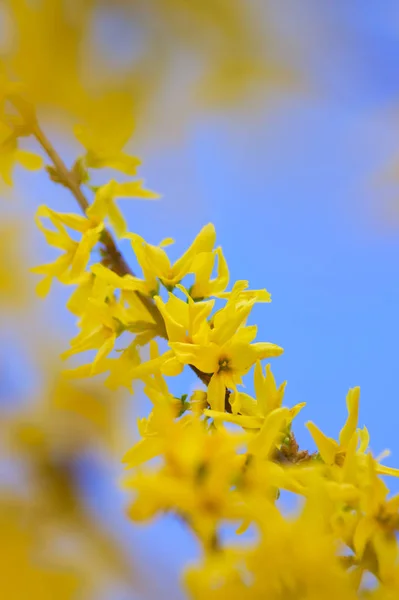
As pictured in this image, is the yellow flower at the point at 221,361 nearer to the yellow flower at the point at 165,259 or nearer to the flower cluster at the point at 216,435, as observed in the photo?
the flower cluster at the point at 216,435

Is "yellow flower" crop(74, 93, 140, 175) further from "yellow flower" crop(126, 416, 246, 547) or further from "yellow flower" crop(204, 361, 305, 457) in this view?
"yellow flower" crop(126, 416, 246, 547)

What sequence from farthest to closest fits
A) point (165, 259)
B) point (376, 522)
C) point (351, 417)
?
1. point (165, 259)
2. point (351, 417)
3. point (376, 522)

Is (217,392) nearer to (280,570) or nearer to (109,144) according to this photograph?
(280,570)

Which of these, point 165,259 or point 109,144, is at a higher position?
point 109,144

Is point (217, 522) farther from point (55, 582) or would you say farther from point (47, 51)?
point (47, 51)

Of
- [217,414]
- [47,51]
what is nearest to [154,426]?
[217,414]

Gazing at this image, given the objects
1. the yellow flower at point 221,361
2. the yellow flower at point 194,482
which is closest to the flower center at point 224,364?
the yellow flower at point 221,361

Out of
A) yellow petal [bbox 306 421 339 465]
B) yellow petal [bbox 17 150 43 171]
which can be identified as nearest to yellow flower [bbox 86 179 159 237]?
yellow petal [bbox 17 150 43 171]

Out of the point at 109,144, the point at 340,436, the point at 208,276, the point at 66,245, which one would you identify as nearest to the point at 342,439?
the point at 340,436
